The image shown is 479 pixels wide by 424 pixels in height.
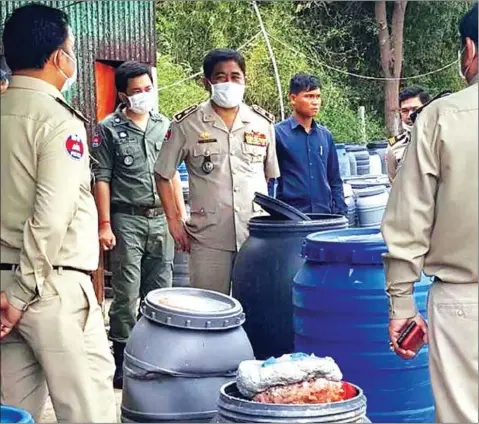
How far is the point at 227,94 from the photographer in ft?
15.7

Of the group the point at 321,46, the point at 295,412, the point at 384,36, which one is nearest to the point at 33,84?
the point at 295,412

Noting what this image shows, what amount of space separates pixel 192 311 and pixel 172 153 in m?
1.52

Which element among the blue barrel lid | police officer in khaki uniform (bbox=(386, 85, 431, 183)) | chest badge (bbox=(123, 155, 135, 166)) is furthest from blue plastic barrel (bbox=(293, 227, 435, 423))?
police officer in khaki uniform (bbox=(386, 85, 431, 183))

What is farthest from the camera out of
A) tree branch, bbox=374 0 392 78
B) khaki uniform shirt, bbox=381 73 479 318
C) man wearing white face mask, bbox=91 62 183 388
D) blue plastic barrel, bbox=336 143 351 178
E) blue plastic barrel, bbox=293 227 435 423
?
tree branch, bbox=374 0 392 78

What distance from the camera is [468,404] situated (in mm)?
2721

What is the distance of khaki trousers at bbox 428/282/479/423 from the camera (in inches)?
107

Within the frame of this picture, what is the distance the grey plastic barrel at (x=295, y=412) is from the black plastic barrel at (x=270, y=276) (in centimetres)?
141

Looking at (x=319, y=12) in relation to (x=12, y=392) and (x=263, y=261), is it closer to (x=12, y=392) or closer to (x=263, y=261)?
(x=263, y=261)

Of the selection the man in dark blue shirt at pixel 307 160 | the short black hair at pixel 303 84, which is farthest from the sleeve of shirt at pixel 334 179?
the short black hair at pixel 303 84

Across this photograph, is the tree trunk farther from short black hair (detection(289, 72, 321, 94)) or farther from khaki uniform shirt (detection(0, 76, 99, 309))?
khaki uniform shirt (detection(0, 76, 99, 309))

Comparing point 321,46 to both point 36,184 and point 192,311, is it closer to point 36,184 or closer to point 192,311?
point 192,311

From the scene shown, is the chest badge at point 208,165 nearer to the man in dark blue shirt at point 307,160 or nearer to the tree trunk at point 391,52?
the man in dark blue shirt at point 307,160

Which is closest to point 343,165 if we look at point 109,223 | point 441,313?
point 109,223

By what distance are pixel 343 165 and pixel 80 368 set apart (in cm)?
731
